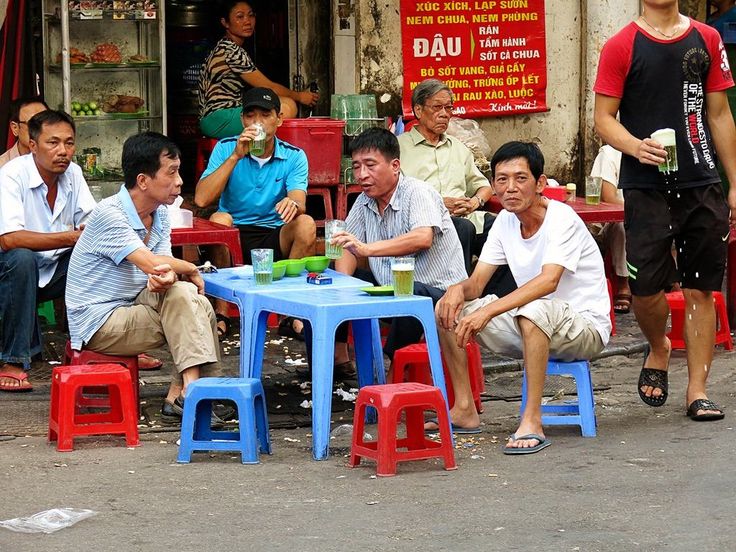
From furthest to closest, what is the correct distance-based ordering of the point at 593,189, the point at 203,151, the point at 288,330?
the point at 203,151, the point at 593,189, the point at 288,330

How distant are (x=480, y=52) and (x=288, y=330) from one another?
320 centimetres

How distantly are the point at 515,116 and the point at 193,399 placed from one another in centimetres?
545

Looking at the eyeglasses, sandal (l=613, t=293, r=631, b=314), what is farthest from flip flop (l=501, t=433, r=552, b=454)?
sandal (l=613, t=293, r=631, b=314)

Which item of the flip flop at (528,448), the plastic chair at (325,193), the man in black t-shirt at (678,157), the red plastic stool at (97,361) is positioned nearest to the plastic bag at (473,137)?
the plastic chair at (325,193)

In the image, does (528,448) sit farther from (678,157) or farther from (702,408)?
(678,157)

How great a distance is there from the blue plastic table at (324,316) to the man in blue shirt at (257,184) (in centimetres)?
216

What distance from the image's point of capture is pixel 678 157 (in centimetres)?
654

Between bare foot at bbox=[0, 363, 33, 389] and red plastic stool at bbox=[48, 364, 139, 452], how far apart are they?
1.03 meters

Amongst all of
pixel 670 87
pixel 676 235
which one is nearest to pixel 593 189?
pixel 676 235

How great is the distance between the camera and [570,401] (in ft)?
23.5

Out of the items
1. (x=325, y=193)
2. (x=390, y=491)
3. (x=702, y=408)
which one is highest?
(x=325, y=193)

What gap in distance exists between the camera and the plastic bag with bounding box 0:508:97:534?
490cm

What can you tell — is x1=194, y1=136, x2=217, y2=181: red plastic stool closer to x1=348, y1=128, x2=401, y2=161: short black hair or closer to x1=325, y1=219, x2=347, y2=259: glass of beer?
x1=348, y1=128, x2=401, y2=161: short black hair

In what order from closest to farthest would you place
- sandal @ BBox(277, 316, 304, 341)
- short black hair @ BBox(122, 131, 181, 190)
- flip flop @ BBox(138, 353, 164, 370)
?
1. short black hair @ BBox(122, 131, 181, 190)
2. flip flop @ BBox(138, 353, 164, 370)
3. sandal @ BBox(277, 316, 304, 341)
